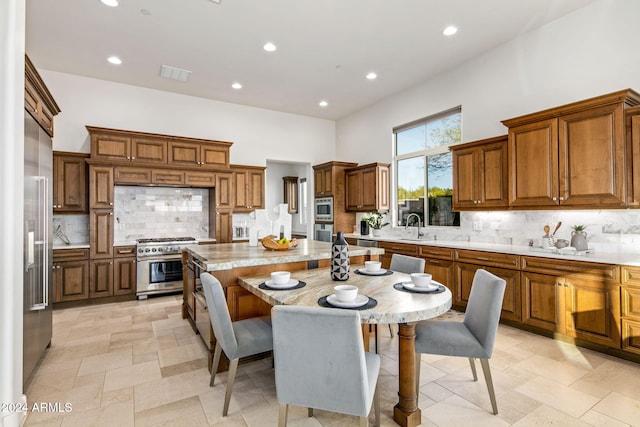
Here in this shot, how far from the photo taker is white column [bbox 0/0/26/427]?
1757 mm

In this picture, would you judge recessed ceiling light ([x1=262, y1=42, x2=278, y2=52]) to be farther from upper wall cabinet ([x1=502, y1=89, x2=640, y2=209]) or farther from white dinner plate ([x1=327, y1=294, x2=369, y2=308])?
white dinner plate ([x1=327, y1=294, x2=369, y2=308])

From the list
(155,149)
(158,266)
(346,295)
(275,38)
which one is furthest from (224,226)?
(346,295)

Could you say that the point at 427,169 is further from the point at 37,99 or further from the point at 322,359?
the point at 37,99

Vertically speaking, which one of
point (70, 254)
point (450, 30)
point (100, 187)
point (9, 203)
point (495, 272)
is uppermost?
point (450, 30)

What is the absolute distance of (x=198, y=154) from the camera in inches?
216

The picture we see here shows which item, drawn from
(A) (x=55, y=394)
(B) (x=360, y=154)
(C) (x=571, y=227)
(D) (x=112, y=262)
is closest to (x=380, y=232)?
(B) (x=360, y=154)

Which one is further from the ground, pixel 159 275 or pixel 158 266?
pixel 158 266

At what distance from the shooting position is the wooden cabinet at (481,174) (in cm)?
395

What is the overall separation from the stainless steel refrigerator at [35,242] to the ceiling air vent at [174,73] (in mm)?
2446

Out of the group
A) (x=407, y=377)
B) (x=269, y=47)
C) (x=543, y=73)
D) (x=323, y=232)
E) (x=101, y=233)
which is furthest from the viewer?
(x=323, y=232)

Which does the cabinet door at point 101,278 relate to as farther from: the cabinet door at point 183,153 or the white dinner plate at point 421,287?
the white dinner plate at point 421,287

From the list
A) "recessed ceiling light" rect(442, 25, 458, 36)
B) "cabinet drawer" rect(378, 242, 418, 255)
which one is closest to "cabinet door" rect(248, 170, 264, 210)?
"cabinet drawer" rect(378, 242, 418, 255)

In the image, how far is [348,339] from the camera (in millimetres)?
1396

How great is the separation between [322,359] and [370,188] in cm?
485
